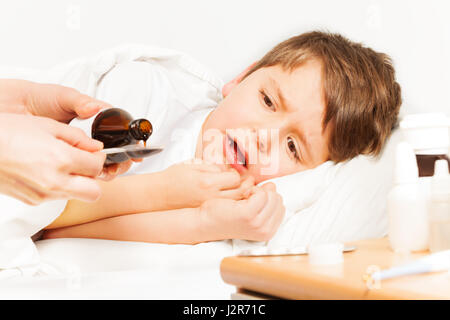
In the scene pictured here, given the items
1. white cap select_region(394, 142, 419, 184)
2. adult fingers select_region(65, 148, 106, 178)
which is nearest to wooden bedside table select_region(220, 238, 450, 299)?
white cap select_region(394, 142, 419, 184)

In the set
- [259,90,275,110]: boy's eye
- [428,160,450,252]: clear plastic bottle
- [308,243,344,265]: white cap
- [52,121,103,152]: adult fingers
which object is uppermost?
[259,90,275,110]: boy's eye

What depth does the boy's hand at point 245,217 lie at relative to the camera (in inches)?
43.0

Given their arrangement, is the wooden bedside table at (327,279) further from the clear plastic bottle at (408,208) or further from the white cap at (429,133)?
the white cap at (429,133)

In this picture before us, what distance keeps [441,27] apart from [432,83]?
0.48 feet

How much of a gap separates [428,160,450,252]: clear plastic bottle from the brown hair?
64cm

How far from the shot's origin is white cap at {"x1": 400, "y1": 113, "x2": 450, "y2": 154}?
79cm

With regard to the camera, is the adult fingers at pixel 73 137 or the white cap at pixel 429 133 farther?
the white cap at pixel 429 133

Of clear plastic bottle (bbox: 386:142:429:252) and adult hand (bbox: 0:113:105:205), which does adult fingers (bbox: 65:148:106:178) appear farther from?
clear plastic bottle (bbox: 386:142:429:252)

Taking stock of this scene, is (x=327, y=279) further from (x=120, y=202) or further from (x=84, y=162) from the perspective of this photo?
(x=120, y=202)

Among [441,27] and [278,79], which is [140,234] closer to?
[278,79]

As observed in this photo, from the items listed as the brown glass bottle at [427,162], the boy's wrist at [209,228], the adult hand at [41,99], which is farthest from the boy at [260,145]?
the brown glass bottle at [427,162]

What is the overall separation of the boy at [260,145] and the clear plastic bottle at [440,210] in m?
0.43
